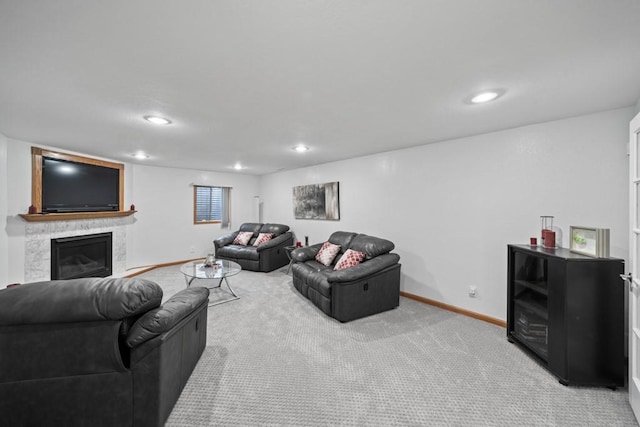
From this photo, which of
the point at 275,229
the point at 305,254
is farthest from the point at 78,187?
the point at 305,254

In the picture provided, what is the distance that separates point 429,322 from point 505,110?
2.41 meters

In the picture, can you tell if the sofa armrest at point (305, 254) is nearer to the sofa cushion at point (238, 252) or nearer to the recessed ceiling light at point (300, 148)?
the sofa cushion at point (238, 252)

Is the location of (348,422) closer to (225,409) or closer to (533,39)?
(225,409)

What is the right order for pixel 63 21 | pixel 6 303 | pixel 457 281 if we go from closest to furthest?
pixel 63 21, pixel 6 303, pixel 457 281

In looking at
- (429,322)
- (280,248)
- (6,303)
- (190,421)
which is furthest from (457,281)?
(6,303)

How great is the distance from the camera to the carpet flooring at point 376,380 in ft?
5.37

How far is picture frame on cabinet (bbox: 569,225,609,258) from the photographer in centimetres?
194

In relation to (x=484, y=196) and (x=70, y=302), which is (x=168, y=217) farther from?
(x=484, y=196)

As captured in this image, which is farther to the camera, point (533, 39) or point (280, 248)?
point (280, 248)

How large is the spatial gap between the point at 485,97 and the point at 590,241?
1497 millimetres

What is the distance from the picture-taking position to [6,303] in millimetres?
1296

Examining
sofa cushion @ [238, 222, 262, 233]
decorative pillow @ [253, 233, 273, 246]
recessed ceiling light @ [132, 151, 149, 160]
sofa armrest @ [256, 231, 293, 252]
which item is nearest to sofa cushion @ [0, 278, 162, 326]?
recessed ceiling light @ [132, 151, 149, 160]

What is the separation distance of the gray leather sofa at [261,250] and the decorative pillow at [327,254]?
1375 millimetres

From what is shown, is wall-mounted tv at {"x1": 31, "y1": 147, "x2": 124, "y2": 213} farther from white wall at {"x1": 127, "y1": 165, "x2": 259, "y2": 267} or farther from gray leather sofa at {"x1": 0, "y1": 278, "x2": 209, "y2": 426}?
gray leather sofa at {"x1": 0, "y1": 278, "x2": 209, "y2": 426}
